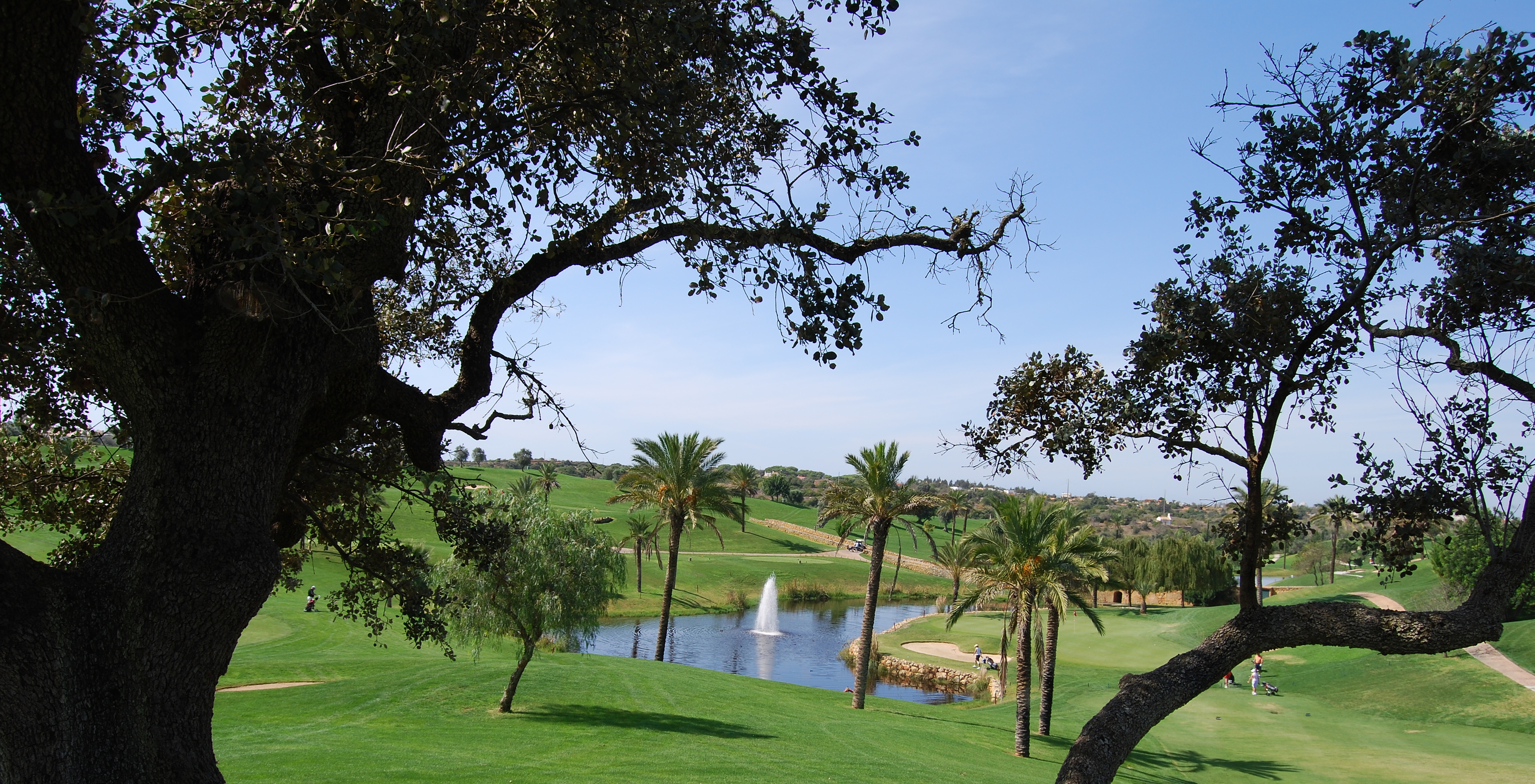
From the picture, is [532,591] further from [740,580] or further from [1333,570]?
[1333,570]

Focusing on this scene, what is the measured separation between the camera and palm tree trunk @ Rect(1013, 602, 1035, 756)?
24.3 m

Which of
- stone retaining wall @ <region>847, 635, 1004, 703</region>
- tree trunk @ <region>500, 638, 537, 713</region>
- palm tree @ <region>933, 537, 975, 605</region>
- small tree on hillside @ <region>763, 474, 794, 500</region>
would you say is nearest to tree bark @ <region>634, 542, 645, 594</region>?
stone retaining wall @ <region>847, 635, 1004, 703</region>

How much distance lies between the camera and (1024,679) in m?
25.4

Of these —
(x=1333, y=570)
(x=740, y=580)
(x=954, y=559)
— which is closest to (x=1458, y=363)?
(x=954, y=559)

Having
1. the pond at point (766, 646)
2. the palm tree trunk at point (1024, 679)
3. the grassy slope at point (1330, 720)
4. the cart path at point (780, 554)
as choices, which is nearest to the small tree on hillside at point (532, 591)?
the pond at point (766, 646)

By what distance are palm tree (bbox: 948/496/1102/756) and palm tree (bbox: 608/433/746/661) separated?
11448mm

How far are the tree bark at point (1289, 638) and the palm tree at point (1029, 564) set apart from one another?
68.8 feet

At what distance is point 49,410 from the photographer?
7.48 meters

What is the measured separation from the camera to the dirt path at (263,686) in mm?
23706

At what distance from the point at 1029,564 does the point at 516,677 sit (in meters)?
14.8

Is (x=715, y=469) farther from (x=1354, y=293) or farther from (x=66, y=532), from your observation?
(x=1354, y=293)

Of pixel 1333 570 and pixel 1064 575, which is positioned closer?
pixel 1064 575

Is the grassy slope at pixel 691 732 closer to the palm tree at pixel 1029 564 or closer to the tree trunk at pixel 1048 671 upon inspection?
the tree trunk at pixel 1048 671

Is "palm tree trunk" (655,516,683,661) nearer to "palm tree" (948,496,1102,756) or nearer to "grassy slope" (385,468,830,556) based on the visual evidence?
"palm tree" (948,496,1102,756)
